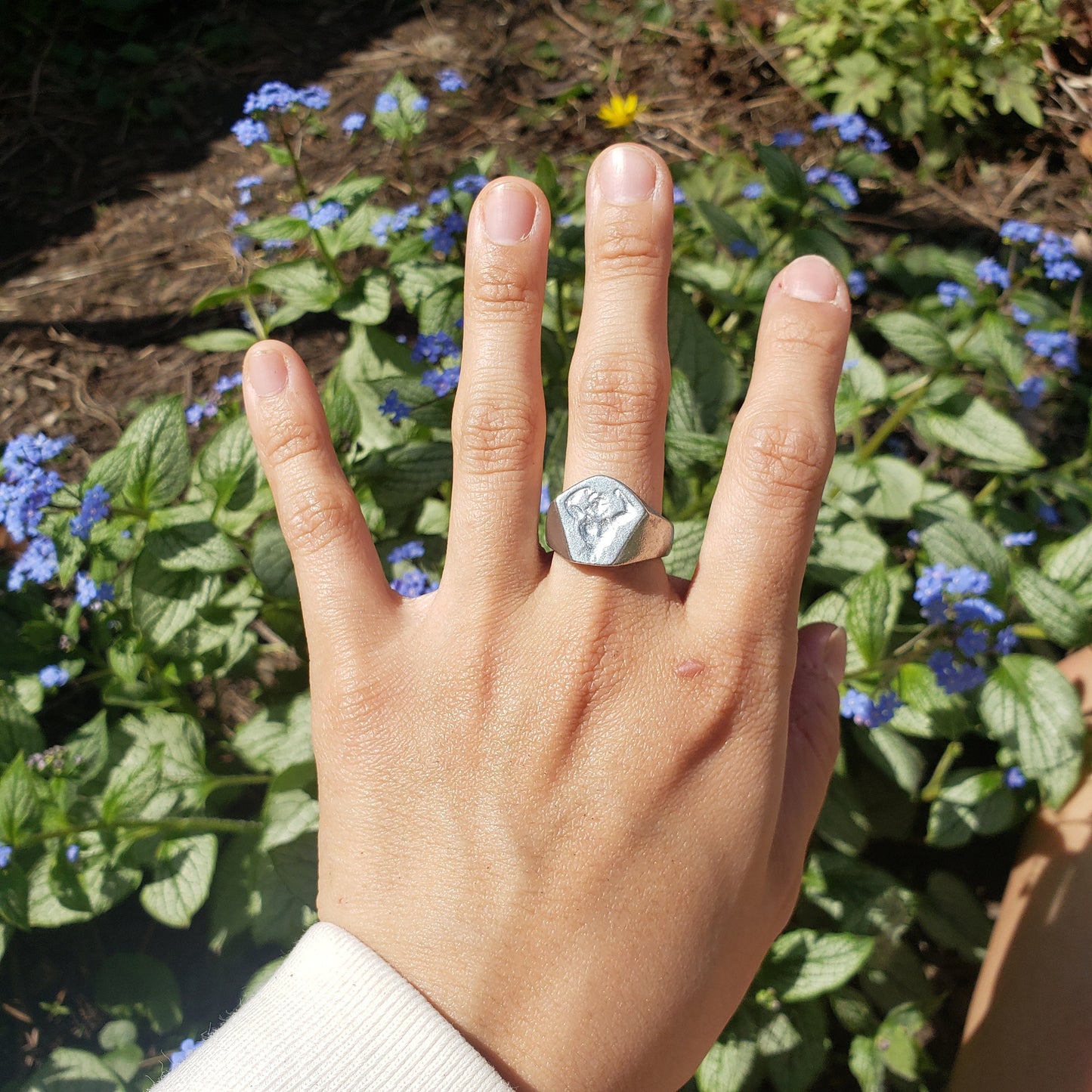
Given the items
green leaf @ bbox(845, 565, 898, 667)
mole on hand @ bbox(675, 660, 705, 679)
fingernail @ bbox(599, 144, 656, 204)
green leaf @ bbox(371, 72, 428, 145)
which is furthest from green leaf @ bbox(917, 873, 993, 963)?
green leaf @ bbox(371, 72, 428, 145)

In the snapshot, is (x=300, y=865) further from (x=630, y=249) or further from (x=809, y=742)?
(x=630, y=249)

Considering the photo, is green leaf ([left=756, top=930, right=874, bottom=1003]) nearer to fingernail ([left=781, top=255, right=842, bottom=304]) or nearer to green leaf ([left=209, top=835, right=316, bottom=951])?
green leaf ([left=209, top=835, right=316, bottom=951])

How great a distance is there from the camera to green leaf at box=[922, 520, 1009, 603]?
2233 mm

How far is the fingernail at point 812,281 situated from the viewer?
1.61 metres

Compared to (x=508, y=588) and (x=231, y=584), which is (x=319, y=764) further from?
(x=231, y=584)

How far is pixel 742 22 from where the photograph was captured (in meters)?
4.77

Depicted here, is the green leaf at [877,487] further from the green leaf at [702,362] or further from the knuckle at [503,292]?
the knuckle at [503,292]

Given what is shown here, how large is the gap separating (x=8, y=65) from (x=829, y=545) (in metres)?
5.13

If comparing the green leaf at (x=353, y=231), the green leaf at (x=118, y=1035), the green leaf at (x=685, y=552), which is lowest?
the green leaf at (x=118, y=1035)

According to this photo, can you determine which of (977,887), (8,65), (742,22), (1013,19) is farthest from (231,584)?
(1013,19)

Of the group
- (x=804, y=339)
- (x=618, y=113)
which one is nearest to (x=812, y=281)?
(x=804, y=339)

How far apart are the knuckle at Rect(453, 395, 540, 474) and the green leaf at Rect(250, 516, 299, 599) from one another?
2.72ft

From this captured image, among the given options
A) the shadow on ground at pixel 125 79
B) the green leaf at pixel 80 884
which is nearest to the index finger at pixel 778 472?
the green leaf at pixel 80 884

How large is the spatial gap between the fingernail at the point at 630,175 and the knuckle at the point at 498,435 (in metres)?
0.43
